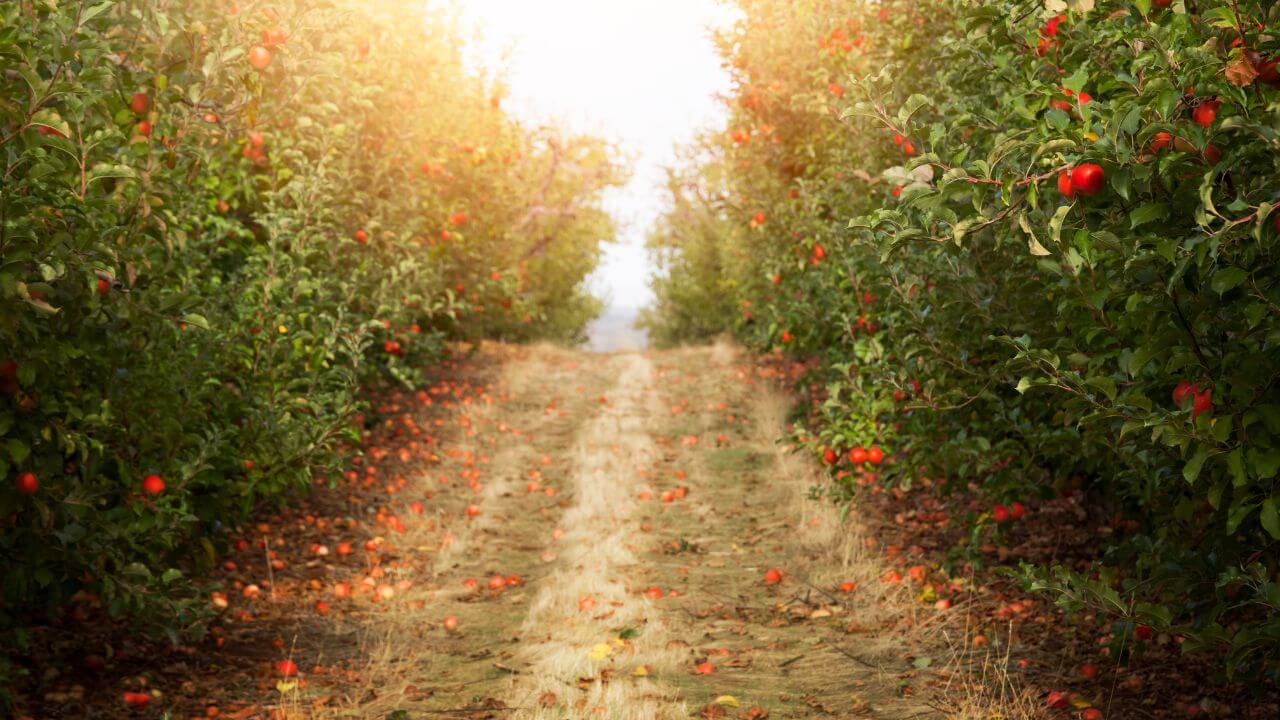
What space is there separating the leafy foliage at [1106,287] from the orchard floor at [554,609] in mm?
1057

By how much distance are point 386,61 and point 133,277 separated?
6.72 m

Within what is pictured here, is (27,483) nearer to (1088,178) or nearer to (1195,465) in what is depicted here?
(1088,178)

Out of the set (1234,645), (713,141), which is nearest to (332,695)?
(1234,645)

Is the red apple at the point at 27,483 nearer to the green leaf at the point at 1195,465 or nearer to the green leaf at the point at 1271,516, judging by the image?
the green leaf at the point at 1195,465

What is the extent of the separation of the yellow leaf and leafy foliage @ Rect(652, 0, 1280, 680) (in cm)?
245

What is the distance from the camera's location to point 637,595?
285 inches

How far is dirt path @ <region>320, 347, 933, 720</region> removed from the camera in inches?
216

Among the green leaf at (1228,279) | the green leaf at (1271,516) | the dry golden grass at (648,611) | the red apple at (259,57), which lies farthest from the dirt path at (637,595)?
the red apple at (259,57)

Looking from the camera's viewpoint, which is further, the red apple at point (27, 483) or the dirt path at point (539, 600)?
the dirt path at point (539, 600)

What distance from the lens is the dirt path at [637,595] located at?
5477 millimetres

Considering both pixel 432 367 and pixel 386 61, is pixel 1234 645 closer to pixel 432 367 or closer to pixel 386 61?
pixel 386 61

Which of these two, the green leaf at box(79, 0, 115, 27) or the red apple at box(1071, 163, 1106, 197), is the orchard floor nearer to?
the red apple at box(1071, 163, 1106, 197)

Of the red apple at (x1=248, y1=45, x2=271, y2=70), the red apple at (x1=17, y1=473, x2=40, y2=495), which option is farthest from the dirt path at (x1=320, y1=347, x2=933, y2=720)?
the red apple at (x1=248, y1=45, x2=271, y2=70)

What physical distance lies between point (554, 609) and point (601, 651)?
3.35 ft
